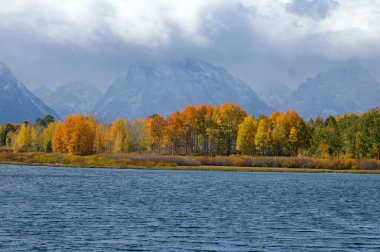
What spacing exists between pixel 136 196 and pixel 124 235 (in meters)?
29.0

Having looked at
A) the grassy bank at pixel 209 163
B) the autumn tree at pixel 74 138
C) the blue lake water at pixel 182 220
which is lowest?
the blue lake water at pixel 182 220

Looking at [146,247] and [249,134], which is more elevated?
[249,134]

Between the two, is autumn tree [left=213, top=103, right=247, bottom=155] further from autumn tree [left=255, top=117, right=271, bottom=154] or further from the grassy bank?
the grassy bank

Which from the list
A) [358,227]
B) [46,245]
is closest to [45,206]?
[46,245]

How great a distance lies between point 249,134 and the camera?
178625 millimetres

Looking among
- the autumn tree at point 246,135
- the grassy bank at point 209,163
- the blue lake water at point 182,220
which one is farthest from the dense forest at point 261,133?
the blue lake water at point 182,220

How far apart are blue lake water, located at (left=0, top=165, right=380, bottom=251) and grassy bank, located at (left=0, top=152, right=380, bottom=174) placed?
65.1 m

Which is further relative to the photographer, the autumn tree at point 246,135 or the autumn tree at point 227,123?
the autumn tree at point 227,123

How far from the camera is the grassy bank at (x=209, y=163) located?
148 m

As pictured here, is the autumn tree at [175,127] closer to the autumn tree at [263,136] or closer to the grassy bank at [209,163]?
the autumn tree at [263,136]

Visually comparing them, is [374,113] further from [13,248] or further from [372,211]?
[13,248]

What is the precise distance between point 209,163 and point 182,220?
106641 millimetres

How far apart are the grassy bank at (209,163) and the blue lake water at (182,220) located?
65089 millimetres

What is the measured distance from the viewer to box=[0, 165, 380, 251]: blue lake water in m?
41.0
